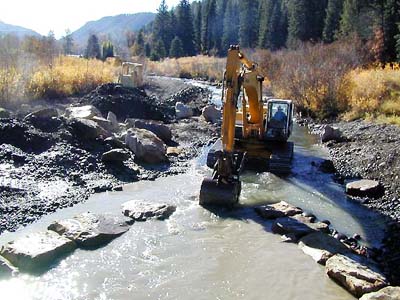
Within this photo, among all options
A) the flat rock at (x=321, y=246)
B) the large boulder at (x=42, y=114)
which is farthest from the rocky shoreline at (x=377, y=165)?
the large boulder at (x=42, y=114)

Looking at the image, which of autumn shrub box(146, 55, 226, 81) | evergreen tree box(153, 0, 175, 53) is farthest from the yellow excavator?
evergreen tree box(153, 0, 175, 53)

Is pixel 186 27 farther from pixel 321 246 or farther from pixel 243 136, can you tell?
pixel 321 246

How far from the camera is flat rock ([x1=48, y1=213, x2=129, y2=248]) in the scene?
9461 mm

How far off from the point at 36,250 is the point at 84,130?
28.7 feet

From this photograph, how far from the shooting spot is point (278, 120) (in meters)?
16.6

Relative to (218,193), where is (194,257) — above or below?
below

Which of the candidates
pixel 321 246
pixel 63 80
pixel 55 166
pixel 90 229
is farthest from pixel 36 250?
pixel 63 80

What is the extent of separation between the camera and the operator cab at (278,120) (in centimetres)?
1639

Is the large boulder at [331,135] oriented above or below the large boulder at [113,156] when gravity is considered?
above

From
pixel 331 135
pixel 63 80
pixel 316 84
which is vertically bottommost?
pixel 331 135

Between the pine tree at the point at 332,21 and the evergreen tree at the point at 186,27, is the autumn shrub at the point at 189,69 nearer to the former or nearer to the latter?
the pine tree at the point at 332,21

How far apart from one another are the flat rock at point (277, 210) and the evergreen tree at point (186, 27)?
79.5 metres

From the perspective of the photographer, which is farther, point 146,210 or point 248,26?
point 248,26

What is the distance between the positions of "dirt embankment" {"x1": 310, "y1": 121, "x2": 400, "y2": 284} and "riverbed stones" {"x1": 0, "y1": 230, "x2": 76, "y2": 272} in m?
6.57
